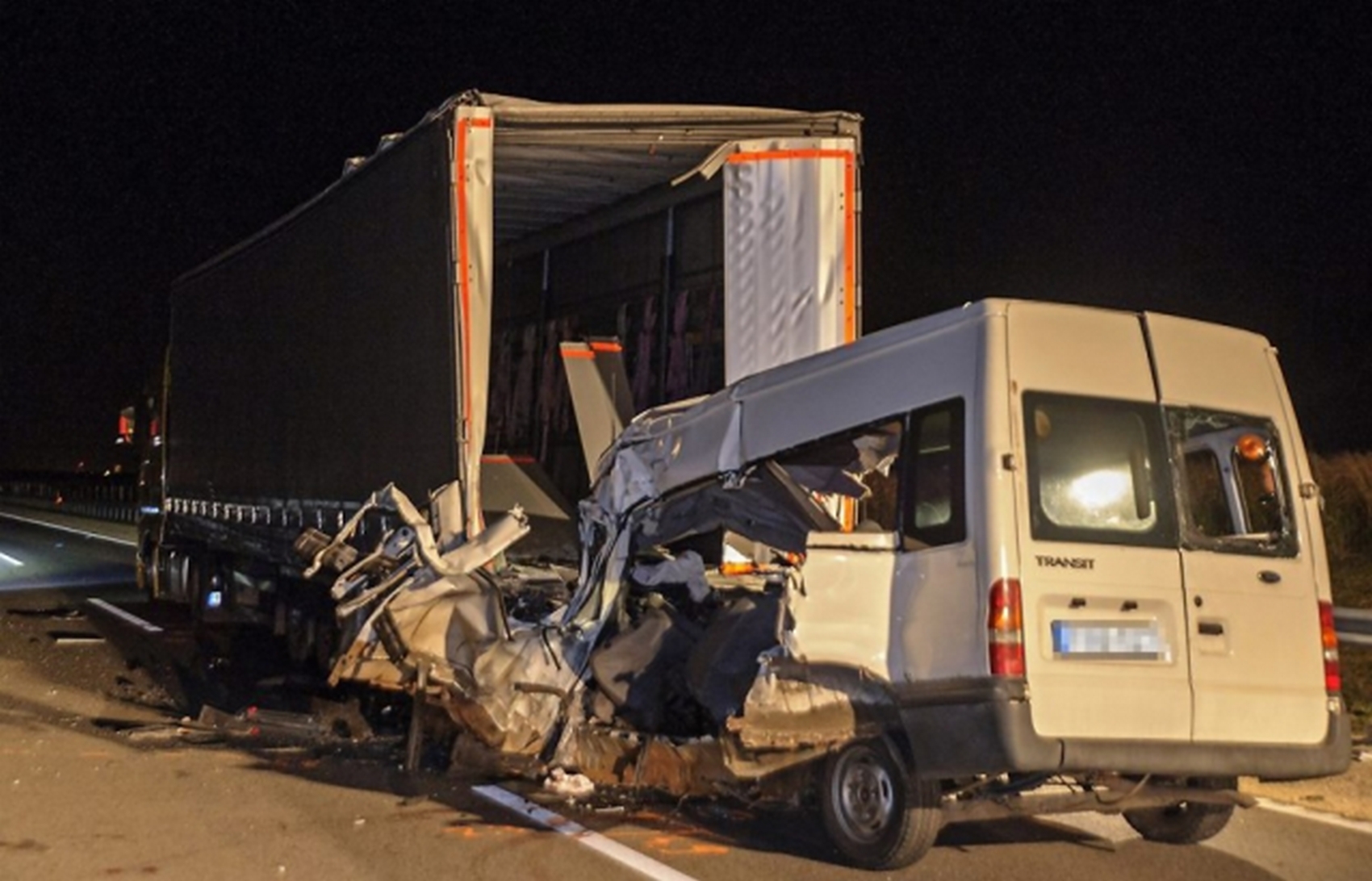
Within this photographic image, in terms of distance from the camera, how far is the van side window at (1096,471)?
6.19 m

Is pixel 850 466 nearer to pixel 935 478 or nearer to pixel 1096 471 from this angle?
pixel 935 478

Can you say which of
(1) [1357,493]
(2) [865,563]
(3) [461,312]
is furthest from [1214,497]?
(1) [1357,493]

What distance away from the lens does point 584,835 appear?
7.34m

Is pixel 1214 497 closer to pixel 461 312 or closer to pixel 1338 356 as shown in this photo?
pixel 461 312

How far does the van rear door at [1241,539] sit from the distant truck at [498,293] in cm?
352

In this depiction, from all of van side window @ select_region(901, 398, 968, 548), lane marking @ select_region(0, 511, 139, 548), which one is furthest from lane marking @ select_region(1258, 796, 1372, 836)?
lane marking @ select_region(0, 511, 139, 548)

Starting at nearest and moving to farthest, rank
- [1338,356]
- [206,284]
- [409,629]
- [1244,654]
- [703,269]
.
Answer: [1244,654] < [409,629] < [703,269] < [206,284] < [1338,356]

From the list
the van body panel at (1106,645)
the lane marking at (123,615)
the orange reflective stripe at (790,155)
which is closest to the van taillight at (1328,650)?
the van body panel at (1106,645)

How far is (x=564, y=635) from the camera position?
8.37 m

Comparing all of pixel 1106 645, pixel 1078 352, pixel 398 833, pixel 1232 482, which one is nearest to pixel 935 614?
pixel 1106 645

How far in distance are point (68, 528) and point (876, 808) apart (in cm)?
4042

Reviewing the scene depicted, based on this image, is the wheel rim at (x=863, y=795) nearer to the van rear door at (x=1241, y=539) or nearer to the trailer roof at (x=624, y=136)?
the van rear door at (x=1241, y=539)

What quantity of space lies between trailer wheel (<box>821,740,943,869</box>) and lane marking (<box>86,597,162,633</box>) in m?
11.3

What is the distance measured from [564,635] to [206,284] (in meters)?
10.4
